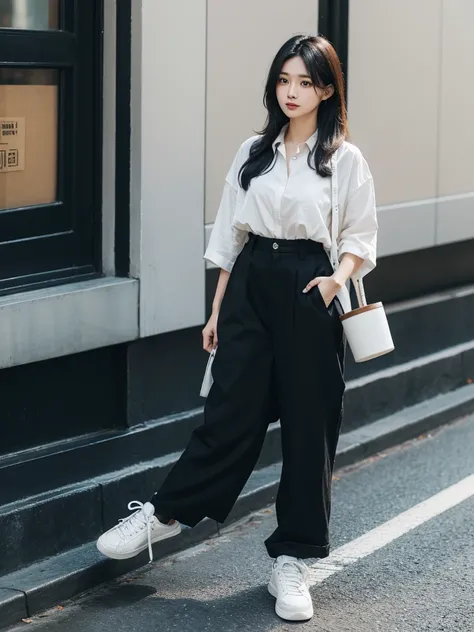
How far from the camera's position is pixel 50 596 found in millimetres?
4523

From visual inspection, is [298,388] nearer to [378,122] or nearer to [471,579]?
[471,579]

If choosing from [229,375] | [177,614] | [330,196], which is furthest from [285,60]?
[177,614]

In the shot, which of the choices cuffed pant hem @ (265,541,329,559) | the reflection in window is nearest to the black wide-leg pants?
cuffed pant hem @ (265,541,329,559)

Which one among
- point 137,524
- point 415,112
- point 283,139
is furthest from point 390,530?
point 415,112

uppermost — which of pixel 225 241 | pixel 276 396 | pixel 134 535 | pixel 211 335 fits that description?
pixel 225 241

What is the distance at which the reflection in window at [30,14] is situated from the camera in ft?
15.7

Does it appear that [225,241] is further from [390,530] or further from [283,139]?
[390,530]

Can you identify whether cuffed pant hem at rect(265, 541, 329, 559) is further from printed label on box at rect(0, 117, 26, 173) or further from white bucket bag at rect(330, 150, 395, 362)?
printed label on box at rect(0, 117, 26, 173)

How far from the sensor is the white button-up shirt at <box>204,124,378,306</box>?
14.2ft

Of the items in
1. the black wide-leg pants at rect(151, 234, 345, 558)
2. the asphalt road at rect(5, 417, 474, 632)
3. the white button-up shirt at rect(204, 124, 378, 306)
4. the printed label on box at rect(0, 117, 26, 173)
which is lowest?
the asphalt road at rect(5, 417, 474, 632)

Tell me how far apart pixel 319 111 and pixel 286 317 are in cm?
74

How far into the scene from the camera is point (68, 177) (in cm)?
516

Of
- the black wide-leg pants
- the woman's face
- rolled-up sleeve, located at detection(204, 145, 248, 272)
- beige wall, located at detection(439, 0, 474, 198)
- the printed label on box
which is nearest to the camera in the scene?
the woman's face

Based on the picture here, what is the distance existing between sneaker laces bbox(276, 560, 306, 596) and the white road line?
0.80ft
